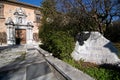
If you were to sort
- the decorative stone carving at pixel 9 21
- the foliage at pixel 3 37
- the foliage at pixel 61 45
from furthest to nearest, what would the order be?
the decorative stone carving at pixel 9 21 → the foliage at pixel 3 37 → the foliage at pixel 61 45

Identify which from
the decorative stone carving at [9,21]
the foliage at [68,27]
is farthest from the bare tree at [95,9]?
the decorative stone carving at [9,21]

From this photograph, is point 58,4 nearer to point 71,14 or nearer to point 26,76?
point 71,14

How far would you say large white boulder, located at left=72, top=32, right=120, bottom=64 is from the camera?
758 cm

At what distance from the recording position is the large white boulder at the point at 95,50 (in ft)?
24.9

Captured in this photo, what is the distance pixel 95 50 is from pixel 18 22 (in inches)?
544

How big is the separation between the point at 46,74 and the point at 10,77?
1.08 metres

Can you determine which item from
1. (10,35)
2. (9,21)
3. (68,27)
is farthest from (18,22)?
(68,27)

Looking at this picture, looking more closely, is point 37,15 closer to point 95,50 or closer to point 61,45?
point 61,45

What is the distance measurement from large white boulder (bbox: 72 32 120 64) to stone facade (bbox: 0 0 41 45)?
11.7 metres

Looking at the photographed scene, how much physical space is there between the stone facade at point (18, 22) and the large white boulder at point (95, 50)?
11717 millimetres

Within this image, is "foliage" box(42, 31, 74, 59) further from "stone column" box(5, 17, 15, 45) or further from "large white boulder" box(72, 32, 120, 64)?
"stone column" box(5, 17, 15, 45)

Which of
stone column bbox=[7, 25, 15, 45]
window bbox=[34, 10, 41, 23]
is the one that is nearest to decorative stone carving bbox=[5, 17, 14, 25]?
stone column bbox=[7, 25, 15, 45]

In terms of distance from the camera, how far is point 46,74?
4.54 m

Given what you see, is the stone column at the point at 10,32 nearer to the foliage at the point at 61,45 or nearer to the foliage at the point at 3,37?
the foliage at the point at 3,37
